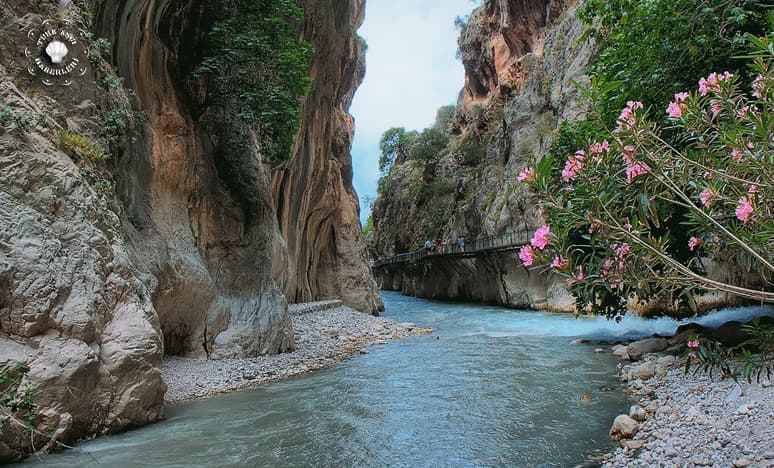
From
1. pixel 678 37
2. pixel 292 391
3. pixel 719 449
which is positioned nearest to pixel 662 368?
Answer: pixel 719 449

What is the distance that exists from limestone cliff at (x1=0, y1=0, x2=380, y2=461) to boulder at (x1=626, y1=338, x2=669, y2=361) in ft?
25.9

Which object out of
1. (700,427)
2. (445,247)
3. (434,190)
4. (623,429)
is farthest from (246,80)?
(434,190)

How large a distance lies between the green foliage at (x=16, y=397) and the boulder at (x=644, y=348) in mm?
10576

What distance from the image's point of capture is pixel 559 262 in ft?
11.1

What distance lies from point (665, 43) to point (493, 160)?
25273 millimetres

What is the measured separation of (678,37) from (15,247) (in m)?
10.7

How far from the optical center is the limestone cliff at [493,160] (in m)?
26.3

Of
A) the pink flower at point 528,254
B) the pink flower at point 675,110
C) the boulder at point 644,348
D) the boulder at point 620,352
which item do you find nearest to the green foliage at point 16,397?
the pink flower at point 528,254

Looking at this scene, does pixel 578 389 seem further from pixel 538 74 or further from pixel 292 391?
pixel 538 74

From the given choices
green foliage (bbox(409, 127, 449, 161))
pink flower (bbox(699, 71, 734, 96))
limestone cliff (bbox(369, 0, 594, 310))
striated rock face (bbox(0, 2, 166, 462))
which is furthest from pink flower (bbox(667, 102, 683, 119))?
green foliage (bbox(409, 127, 449, 161))

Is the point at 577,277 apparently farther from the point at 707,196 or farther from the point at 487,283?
the point at 487,283

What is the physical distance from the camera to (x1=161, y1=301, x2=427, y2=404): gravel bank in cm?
872

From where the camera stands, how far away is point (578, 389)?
28.0 feet

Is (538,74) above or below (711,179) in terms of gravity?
above
